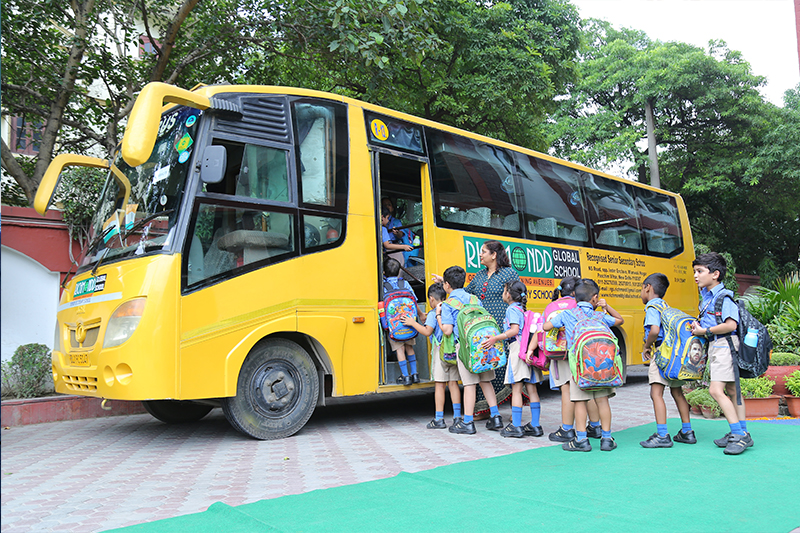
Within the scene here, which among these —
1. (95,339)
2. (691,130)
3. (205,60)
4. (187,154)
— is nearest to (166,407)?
(95,339)

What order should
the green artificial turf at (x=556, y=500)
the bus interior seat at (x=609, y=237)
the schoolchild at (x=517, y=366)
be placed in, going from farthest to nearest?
the bus interior seat at (x=609, y=237)
the schoolchild at (x=517, y=366)
the green artificial turf at (x=556, y=500)

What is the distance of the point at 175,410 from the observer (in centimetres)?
755

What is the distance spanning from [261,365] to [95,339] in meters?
1.52

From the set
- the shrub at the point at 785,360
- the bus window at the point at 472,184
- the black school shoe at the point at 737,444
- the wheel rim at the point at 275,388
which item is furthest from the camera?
the bus window at the point at 472,184

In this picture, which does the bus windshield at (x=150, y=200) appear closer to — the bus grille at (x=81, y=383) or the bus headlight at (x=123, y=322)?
the bus headlight at (x=123, y=322)

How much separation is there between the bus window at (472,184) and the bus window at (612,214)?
2088mm

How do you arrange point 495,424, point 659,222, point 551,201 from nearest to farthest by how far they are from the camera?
point 495,424
point 551,201
point 659,222

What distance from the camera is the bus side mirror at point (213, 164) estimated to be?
18.4ft

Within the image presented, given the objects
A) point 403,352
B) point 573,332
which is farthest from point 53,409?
point 573,332

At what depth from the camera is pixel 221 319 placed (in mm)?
5832

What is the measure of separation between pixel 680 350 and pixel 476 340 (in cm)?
183

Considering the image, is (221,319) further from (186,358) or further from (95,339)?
(95,339)

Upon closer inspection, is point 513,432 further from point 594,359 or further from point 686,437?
point 686,437

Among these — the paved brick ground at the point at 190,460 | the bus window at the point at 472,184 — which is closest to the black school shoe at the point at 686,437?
the paved brick ground at the point at 190,460
